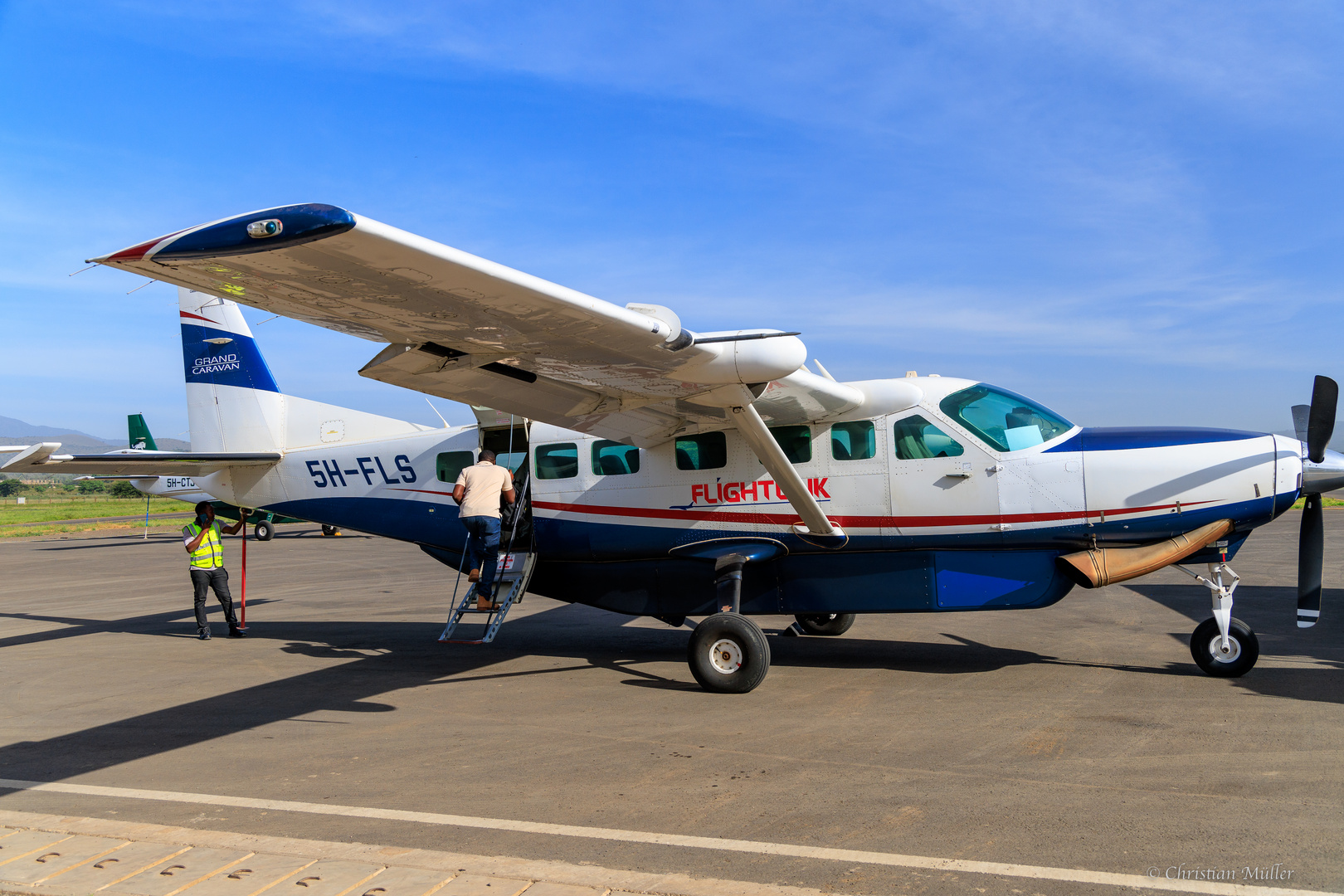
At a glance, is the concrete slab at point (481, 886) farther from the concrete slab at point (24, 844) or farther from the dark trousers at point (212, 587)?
the dark trousers at point (212, 587)

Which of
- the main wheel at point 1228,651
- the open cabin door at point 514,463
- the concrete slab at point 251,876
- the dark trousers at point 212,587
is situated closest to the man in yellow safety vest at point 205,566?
the dark trousers at point 212,587

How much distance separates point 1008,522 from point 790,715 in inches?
109

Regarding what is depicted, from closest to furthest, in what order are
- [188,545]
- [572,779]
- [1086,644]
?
[572,779] < [1086,644] < [188,545]

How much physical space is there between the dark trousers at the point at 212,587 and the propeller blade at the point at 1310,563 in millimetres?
11459

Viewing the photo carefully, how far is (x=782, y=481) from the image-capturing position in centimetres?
780

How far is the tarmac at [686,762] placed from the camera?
12.3ft

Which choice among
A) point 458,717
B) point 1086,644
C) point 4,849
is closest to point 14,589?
point 458,717

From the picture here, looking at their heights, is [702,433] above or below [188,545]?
above

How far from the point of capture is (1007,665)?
828 centimetres

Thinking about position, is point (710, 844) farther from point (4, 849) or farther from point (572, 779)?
point (4, 849)

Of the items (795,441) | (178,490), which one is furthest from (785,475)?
(178,490)

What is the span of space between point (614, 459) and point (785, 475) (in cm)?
218

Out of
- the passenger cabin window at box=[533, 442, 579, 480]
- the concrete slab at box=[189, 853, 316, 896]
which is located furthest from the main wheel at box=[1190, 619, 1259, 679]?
the concrete slab at box=[189, 853, 316, 896]

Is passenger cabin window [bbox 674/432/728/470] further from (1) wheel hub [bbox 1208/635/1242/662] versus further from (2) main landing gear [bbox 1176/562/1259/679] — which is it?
(1) wheel hub [bbox 1208/635/1242/662]
